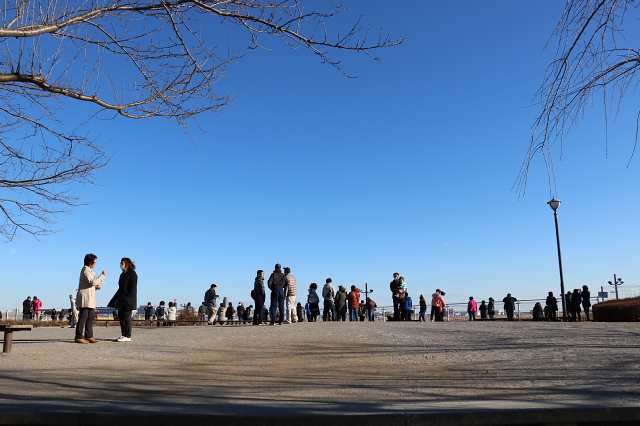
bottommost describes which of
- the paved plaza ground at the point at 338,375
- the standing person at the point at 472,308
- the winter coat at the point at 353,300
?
the paved plaza ground at the point at 338,375

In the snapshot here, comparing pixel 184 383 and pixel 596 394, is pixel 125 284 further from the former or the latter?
pixel 596 394

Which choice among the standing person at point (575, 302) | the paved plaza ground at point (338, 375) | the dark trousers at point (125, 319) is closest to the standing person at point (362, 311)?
the standing person at point (575, 302)

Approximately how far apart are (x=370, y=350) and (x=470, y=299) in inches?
→ 741

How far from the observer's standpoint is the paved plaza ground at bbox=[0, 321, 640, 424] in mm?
4898

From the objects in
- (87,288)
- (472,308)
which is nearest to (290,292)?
(87,288)

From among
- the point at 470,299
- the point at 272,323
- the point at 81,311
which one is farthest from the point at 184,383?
the point at 470,299

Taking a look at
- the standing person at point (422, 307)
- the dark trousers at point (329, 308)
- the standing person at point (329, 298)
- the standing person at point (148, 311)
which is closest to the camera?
the standing person at point (329, 298)

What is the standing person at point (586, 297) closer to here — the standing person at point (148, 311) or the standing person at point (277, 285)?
the standing person at point (277, 285)

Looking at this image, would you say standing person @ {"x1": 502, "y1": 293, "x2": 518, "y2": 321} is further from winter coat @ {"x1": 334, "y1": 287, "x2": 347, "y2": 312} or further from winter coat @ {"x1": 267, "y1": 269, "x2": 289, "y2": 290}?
winter coat @ {"x1": 267, "y1": 269, "x2": 289, "y2": 290}

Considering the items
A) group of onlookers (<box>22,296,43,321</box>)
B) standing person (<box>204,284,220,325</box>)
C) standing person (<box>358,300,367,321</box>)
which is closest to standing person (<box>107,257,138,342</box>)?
standing person (<box>204,284,220,325</box>)

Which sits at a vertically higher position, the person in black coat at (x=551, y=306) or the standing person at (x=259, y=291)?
the standing person at (x=259, y=291)

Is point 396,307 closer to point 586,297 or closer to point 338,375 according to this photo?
point 586,297

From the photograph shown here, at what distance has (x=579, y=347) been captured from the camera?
33.0ft

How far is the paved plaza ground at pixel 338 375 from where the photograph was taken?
4.90 meters
